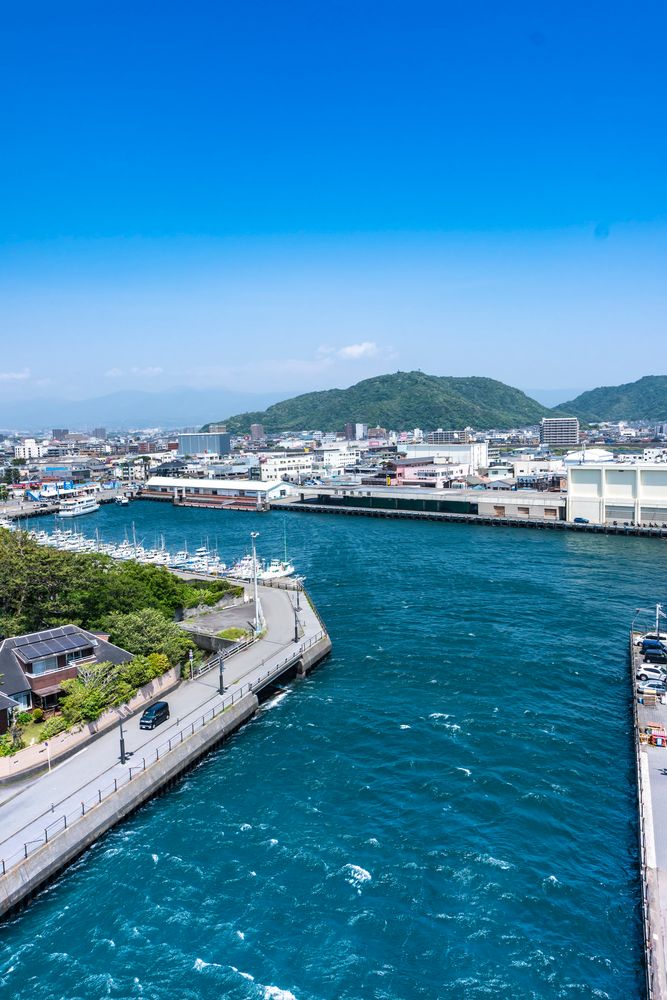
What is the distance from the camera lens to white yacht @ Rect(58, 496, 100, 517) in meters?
99.0

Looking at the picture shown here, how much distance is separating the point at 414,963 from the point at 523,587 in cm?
3499

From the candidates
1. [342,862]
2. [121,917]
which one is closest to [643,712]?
[342,862]

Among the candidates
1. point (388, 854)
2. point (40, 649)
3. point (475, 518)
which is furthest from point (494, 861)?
point (475, 518)

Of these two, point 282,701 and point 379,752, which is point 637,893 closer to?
point 379,752

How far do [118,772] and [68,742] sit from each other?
2.85 metres

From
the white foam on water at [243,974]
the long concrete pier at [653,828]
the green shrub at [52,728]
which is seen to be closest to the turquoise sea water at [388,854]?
the white foam on water at [243,974]

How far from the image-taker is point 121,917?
1745cm

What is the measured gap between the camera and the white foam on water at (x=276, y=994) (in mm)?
14945

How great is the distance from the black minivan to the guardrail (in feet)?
3.64

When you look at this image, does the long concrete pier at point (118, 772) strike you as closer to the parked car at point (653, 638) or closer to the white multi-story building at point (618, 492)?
the parked car at point (653, 638)

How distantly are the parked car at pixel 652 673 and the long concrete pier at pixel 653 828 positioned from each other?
1.96 ft

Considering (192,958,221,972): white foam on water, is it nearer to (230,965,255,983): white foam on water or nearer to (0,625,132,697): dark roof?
(230,965,255,983): white foam on water

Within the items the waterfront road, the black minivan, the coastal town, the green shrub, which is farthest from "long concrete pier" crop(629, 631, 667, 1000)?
the coastal town

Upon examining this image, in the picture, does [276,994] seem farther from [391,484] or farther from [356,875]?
[391,484]
